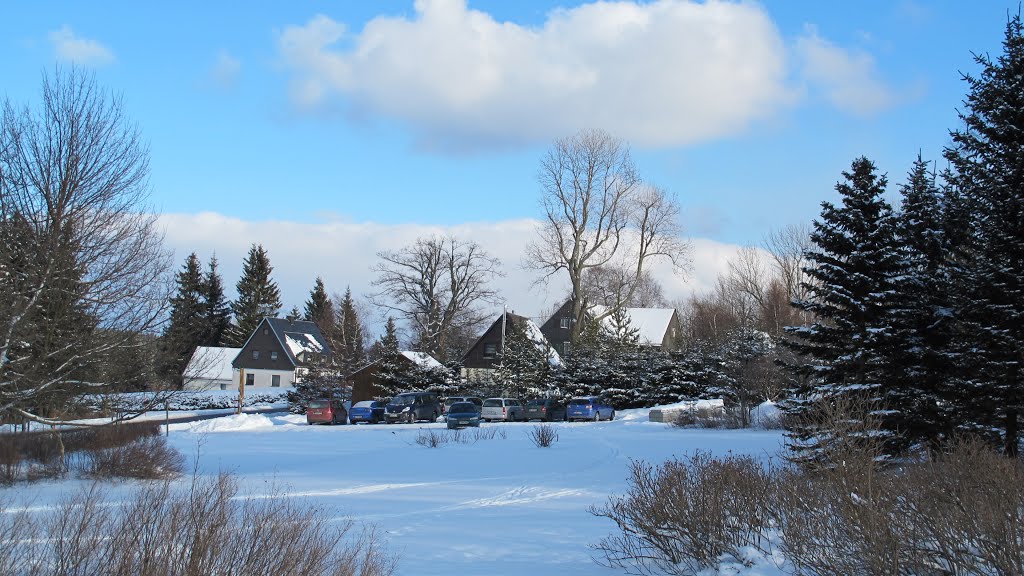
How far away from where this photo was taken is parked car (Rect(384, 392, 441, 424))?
41.2 metres

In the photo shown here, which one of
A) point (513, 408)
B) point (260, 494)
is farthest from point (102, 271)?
point (513, 408)

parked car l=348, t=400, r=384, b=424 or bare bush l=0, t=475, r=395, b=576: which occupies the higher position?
bare bush l=0, t=475, r=395, b=576

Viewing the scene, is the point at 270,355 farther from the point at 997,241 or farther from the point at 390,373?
the point at 997,241

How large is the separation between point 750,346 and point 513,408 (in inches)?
505

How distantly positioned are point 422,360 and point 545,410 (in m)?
14.6

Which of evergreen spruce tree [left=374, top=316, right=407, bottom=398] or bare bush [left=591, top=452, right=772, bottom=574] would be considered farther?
evergreen spruce tree [left=374, top=316, right=407, bottom=398]

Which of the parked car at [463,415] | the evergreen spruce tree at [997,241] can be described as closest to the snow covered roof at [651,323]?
the parked car at [463,415]

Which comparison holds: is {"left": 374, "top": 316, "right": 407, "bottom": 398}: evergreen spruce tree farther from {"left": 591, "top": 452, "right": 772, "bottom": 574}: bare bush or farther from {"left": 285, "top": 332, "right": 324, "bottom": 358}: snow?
{"left": 591, "top": 452, "right": 772, "bottom": 574}: bare bush

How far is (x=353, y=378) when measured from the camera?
180 feet

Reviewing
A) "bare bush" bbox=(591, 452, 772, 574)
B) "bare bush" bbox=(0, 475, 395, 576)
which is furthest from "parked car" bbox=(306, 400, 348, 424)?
"bare bush" bbox=(0, 475, 395, 576)

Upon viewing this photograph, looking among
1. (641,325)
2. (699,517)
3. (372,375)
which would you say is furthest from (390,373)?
(699,517)

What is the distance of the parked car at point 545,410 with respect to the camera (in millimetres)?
42250

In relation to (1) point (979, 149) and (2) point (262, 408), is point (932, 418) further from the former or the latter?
(2) point (262, 408)

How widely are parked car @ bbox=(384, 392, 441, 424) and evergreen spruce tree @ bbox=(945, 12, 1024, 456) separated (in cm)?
2940
